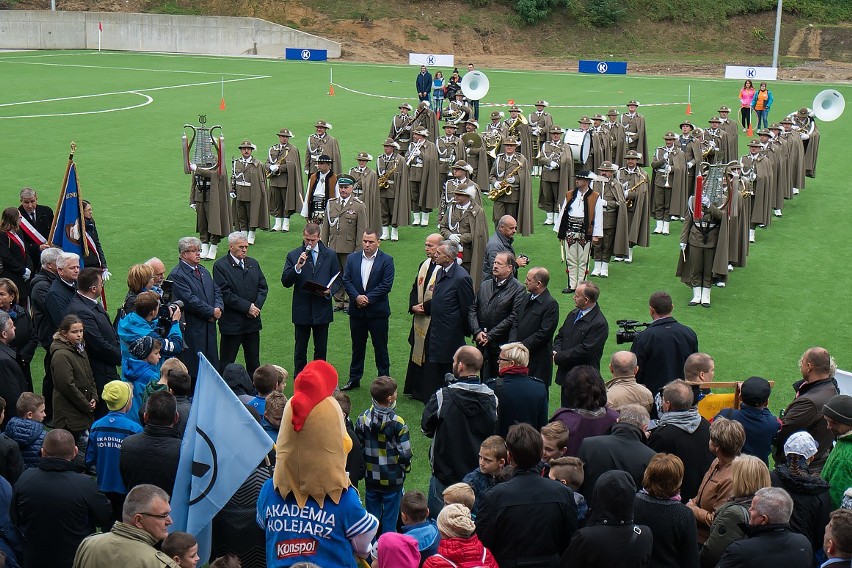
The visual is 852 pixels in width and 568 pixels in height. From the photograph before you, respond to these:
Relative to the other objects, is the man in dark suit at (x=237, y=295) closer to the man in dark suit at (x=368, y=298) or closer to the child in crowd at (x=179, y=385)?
the man in dark suit at (x=368, y=298)

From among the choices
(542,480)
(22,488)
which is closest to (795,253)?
(542,480)

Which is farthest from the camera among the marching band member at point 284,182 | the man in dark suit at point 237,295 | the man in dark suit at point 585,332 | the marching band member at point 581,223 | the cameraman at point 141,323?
the marching band member at point 284,182

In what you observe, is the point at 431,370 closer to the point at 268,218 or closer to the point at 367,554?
the point at 367,554

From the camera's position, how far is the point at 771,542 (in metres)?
5.84

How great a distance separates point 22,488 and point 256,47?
55247mm

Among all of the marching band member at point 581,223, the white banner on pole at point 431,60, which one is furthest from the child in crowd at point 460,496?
the white banner on pole at point 431,60

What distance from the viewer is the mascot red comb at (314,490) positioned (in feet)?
18.1

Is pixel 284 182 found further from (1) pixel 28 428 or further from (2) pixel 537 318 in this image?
(1) pixel 28 428

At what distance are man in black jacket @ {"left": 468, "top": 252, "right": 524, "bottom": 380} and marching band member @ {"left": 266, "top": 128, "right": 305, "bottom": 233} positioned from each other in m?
9.78

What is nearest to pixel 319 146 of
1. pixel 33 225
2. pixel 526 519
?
pixel 33 225

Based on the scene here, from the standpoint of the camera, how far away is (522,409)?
8453 mm

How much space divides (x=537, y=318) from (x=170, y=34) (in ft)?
175

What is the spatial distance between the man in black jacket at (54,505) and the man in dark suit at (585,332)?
509 cm

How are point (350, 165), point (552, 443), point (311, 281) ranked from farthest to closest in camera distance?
point (350, 165), point (311, 281), point (552, 443)
